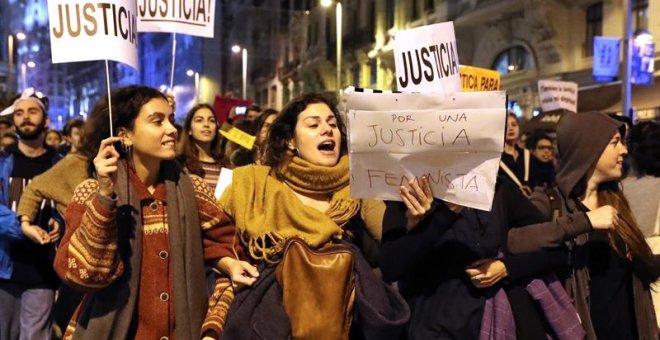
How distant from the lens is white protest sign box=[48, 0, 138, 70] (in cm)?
345

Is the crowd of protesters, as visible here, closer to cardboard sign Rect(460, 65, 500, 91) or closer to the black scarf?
the black scarf

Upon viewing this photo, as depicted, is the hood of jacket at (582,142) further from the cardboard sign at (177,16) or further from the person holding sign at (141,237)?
the cardboard sign at (177,16)

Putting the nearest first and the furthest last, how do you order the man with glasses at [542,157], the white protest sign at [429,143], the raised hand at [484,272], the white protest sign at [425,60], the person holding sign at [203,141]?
the white protest sign at [429,143], the raised hand at [484,272], the white protest sign at [425,60], the person holding sign at [203,141], the man with glasses at [542,157]

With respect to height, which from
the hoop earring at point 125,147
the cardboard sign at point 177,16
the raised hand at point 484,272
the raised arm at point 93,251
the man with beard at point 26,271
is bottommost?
the man with beard at point 26,271

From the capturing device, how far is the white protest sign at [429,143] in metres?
2.59

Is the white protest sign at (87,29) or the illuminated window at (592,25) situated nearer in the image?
the white protest sign at (87,29)

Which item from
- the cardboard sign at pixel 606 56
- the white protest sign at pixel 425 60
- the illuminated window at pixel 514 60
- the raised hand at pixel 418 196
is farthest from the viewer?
the illuminated window at pixel 514 60

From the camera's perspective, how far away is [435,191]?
272 cm

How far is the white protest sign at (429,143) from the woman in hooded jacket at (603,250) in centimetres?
91

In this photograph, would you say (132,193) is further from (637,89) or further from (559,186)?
(637,89)

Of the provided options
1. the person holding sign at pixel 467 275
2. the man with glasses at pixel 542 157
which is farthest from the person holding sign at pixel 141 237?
the man with glasses at pixel 542 157

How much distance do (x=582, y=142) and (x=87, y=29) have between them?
2.53m

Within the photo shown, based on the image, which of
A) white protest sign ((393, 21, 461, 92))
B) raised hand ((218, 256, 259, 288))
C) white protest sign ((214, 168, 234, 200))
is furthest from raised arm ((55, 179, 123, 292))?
white protest sign ((214, 168, 234, 200))

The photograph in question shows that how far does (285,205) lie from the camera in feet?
9.73
